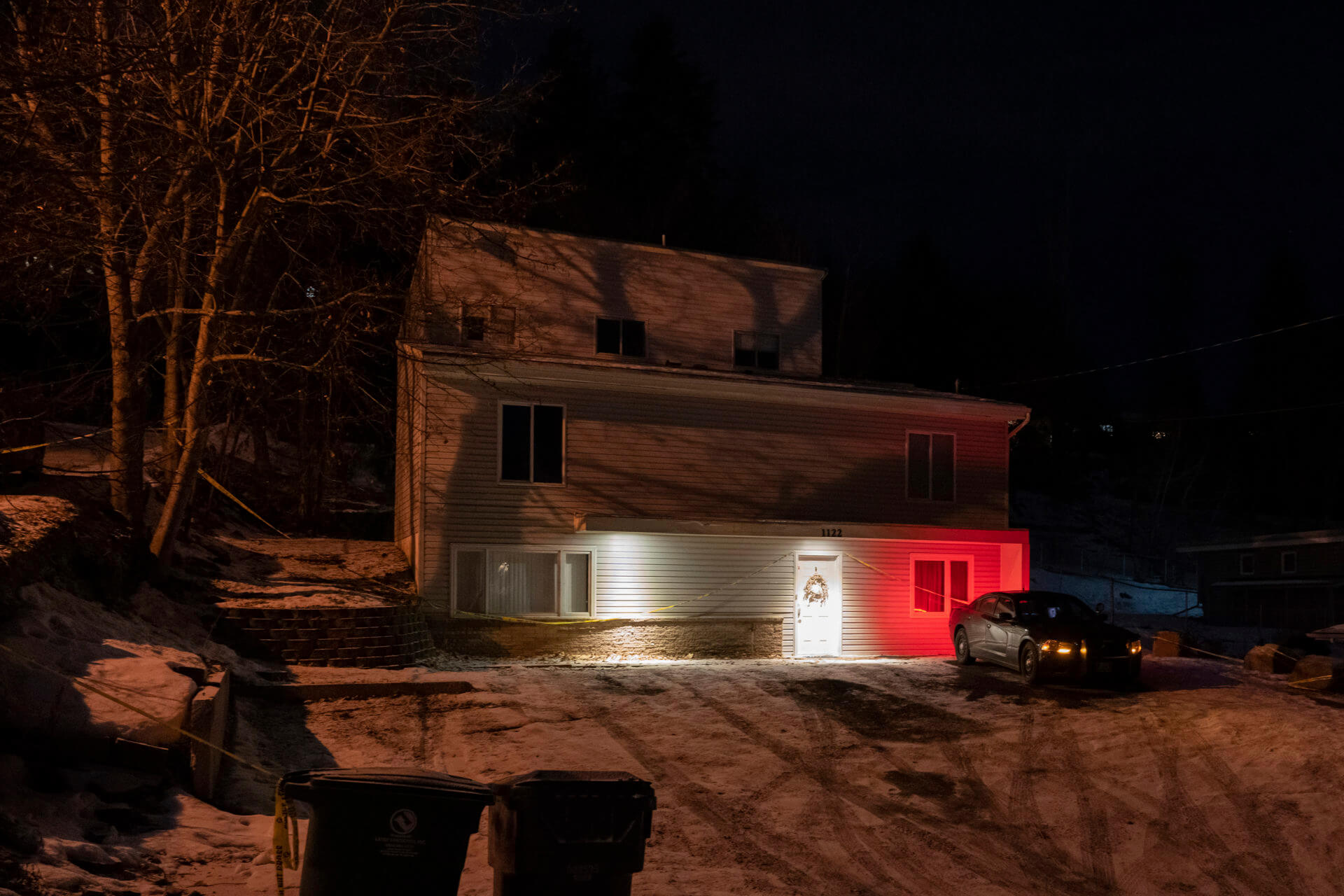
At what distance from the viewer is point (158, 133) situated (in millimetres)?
14352

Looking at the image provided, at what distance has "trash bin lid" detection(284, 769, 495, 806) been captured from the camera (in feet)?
18.1

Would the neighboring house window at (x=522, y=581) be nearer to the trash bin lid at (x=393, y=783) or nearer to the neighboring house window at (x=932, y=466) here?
the neighboring house window at (x=932, y=466)

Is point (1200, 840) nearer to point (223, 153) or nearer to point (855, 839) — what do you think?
point (855, 839)

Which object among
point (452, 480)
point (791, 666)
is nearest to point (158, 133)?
point (452, 480)

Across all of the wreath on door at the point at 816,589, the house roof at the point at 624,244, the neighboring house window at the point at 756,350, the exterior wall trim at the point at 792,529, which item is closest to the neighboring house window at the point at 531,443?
the exterior wall trim at the point at 792,529

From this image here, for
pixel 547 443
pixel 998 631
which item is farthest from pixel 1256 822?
pixel 547 443

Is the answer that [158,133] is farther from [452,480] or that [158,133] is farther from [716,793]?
[716,793]

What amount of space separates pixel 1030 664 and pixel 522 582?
9.06 meters

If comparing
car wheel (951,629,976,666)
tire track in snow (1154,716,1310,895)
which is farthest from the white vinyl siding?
tire track in snow (1154,716,1310,895)

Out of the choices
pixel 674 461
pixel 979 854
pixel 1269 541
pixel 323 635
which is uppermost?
pixel 674 461

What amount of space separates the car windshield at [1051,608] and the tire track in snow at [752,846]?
8007 millimetres

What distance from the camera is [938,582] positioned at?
76.4ft

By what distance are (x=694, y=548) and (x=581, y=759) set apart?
31.7ft

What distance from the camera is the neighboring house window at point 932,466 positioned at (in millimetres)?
23328
